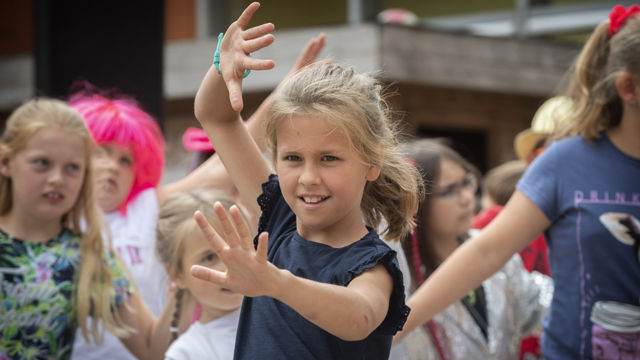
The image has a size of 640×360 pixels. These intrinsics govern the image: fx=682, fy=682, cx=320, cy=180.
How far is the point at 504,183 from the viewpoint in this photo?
12.6ft

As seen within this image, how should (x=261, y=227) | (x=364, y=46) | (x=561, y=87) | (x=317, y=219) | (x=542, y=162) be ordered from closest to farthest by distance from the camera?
(x=317, y=219) → (x=261, y=227) → (x=542, y=162) → (x=561, y=87) → (x=364, y=46)

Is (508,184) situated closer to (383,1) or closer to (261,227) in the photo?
(261,227)

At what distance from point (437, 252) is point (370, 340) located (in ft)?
5.28

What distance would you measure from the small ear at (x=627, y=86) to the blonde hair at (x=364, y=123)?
0.82 metres

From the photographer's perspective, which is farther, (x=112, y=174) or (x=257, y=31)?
(x=112, y=174)

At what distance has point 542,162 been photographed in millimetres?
2139

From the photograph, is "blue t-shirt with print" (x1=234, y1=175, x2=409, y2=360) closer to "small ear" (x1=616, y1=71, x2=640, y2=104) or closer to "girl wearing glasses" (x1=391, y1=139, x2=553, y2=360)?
"small ear" (x1=616, y1=71, x2=640, y2=104)

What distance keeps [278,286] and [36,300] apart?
141cm

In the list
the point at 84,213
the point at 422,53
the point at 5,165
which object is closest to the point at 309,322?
the point at 84,213

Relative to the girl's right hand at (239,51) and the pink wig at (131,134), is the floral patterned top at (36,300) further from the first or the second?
the girl's right hand at (239,51)

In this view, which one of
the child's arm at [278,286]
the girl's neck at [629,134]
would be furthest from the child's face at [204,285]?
the girl's neck at [629,134]

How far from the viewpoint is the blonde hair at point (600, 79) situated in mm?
2053

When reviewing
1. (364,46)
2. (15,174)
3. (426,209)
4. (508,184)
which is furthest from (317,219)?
(364,46)

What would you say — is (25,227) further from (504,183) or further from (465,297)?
(504,183)
